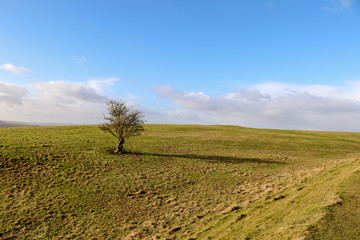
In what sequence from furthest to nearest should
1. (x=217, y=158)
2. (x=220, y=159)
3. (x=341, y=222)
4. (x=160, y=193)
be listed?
(x=217, y=158)
(x=220, y=159)
(x=160, y=193)
(x=341, y=222)

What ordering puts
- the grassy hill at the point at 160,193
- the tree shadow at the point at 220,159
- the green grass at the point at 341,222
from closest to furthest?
the green grass at the point at 341,222, the grassy hill at the point at 160,193, the tree shadow at the point at 220,159

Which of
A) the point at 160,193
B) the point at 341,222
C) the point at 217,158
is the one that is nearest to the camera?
the point at 341,222

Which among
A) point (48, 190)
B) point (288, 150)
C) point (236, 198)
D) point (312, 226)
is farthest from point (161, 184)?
point (288, 150)

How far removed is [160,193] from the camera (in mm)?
20922

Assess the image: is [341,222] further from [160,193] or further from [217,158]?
[217,158]

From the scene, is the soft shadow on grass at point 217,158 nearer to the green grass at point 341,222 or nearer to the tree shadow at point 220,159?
the tree shadow at point 220,159

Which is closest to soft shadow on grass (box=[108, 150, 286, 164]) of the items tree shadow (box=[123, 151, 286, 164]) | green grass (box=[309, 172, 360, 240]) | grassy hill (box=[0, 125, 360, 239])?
tree shadow (box=[123, 151, 286, 164])

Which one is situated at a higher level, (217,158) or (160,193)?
(217,158)

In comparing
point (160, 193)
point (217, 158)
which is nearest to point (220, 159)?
point (217, 158)

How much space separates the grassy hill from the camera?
12.4 meters

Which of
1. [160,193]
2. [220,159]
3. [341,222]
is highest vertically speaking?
[341,222]

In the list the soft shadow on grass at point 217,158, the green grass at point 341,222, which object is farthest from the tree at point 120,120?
the green grass at point 341,222

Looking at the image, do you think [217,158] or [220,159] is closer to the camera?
[220,159]

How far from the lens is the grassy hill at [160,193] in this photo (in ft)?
40.6
